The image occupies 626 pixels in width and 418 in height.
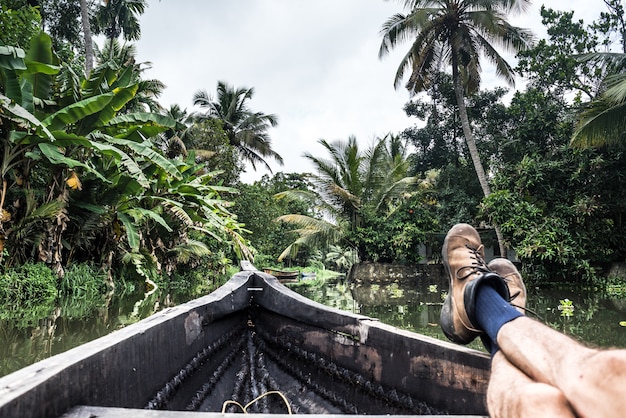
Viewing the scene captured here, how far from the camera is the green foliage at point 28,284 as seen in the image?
430 cm

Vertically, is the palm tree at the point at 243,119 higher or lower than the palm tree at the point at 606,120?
higher

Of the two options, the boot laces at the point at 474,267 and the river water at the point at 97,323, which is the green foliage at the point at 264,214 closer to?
the river water at the point at 97,323

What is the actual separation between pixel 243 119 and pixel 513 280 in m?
15.5

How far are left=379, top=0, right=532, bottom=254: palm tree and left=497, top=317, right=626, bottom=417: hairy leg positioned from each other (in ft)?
29.7

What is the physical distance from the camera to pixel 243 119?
15812 millimetres

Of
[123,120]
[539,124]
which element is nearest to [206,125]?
[123,120]

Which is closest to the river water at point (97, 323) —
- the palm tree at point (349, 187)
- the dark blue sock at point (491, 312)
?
the dark blue sock at point (491, 312)

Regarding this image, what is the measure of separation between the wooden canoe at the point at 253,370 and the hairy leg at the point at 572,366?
273 millimetres

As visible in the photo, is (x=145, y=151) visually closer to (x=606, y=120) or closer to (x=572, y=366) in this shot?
(x=572, y=366)

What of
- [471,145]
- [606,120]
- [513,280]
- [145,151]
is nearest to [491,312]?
[513,280]

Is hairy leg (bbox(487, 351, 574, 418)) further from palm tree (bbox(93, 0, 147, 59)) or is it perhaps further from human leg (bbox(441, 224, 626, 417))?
palm tree (bbox(93, 0, 147, 59))

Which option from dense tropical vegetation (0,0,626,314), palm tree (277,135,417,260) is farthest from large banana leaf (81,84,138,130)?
palm tree (277,135,417,260)

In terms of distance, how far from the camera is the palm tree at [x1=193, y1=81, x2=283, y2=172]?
1541 cm

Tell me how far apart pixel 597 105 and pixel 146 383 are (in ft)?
27.2
